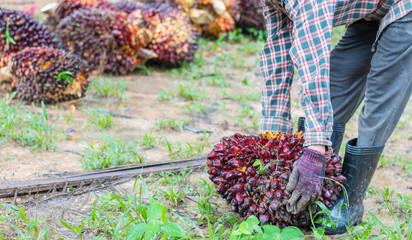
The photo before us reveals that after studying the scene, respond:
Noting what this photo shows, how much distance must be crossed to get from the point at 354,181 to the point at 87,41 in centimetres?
318

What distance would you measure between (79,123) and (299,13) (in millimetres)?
1960

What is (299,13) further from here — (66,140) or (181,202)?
(66,140)

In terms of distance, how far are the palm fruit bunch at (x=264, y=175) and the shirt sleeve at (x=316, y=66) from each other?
161 mm

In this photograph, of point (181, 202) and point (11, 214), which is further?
point (181, 202)

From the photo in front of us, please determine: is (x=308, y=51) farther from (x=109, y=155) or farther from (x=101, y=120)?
(x=101, y=120)

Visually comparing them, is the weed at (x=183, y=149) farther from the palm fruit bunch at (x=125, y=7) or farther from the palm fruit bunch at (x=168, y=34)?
the palm fruit bunch at (x=125, y=7)

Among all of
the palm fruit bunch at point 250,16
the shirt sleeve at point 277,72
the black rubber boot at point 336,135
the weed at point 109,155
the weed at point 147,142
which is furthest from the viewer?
the palm fruit bunch at point 250,16

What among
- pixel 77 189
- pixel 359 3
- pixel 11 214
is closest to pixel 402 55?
pixel 359 3

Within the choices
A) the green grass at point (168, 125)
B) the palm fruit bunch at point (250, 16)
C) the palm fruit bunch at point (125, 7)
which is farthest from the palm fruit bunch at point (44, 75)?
the palm fruit bunch at point (250, 16)

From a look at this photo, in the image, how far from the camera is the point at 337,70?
2.30 meters

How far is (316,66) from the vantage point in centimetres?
173

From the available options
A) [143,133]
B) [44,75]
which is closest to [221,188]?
[143,133]

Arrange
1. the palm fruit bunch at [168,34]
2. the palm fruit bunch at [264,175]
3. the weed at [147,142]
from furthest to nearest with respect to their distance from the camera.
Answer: the palm fruit bunch at [168,34] → the weed at [147,142] → the palm fruit bunch at [264,175]

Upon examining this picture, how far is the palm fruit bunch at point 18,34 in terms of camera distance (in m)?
3.68
